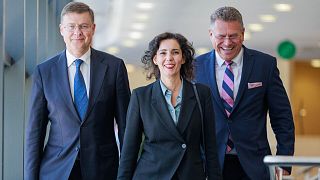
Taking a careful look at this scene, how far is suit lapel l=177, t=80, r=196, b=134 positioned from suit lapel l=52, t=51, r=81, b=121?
0.59m

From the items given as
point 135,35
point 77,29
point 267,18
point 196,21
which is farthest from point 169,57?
point 135,35

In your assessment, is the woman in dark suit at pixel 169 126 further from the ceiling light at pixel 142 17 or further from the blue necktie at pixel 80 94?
the ceiling light at pixel 142 17

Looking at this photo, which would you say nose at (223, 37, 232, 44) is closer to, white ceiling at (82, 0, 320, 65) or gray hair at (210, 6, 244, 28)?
gray hair at (210, 6, 244, 28)

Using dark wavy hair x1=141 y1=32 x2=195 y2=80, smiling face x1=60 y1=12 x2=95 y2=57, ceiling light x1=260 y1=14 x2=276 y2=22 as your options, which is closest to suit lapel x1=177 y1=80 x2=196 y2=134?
dark wavy hair x1=141 y1=32 x2=195 y2=80

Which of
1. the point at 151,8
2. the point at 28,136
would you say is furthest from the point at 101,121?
the point at 151,8

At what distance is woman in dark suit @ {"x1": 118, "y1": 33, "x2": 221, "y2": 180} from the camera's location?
4043mm

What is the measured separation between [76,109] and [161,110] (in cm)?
51

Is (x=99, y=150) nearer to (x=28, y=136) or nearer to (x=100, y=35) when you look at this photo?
(x=28, y=136)

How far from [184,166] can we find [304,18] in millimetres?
12420

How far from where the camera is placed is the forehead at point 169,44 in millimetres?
4188

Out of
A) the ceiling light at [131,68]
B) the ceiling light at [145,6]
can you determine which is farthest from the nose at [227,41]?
the ceiling light at [145,6]

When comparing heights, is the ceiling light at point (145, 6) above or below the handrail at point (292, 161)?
below

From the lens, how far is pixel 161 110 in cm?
408

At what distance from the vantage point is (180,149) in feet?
13.2
